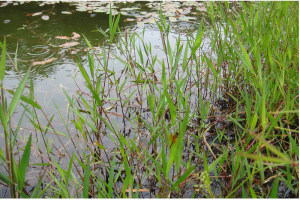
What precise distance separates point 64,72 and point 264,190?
69.1 inches

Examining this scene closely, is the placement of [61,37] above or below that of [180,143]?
above

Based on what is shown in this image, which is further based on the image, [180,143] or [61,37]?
[61,37]

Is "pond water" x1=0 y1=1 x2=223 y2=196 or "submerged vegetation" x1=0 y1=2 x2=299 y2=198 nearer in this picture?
"submerged vegetation" x1=0 y1=2 x2=299 y2=198

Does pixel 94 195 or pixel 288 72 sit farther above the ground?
pixel 288 72

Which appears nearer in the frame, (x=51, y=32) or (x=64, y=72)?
(x=64, y=72)

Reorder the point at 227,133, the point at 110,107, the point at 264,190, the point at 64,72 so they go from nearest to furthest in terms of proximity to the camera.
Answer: the point at 264,190 < the point at 227,133 < the point at 110,107 < the point at 64,72

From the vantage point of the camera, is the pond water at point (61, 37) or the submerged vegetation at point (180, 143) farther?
the pond water at point (61, 37)

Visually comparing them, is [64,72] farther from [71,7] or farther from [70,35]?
[71,7]

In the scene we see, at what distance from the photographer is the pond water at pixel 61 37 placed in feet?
5.38

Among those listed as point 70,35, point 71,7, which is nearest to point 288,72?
point 70,35

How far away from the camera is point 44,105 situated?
159cm

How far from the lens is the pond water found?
64.6 inches

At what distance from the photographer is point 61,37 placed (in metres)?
2.55

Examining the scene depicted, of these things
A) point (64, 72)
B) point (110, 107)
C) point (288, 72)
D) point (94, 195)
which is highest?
point (288, 72)
